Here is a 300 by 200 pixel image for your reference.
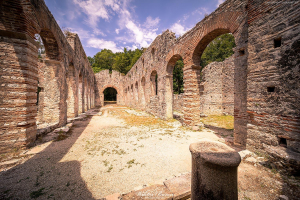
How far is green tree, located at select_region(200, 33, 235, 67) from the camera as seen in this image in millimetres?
26159

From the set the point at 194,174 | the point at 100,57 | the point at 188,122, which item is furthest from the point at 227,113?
the point at 100,57

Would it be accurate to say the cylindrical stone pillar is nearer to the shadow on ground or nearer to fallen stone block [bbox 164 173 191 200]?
fallen stone block [bbox 164 173 191 200]

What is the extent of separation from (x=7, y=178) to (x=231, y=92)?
1269 centimetres

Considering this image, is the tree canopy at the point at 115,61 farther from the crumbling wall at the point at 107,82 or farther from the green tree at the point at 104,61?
the crumbling wall at the point at 107,82

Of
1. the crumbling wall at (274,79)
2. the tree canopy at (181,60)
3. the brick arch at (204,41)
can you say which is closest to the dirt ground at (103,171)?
the crumbling wall at (274,79)

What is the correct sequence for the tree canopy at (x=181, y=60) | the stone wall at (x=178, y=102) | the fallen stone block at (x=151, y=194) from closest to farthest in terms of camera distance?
the fallen stone block at (x=151, y=194)
the stone wall at (x=178, y=102)
the tree canopy at (x=181, y=60)

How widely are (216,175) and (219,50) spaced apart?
31898mm

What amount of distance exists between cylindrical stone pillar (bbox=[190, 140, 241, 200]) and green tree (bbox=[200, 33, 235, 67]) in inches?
1157

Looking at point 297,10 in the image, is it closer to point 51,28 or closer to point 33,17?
point 33,17

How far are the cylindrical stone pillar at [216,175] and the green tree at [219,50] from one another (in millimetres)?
29384

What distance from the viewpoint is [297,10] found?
257 centimetres

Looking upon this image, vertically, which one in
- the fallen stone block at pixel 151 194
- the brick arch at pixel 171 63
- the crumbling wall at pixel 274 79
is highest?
the brick arch at pixel 171 63

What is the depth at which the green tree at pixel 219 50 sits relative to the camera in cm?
2616

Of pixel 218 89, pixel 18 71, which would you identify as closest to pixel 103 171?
pixel 18 71
